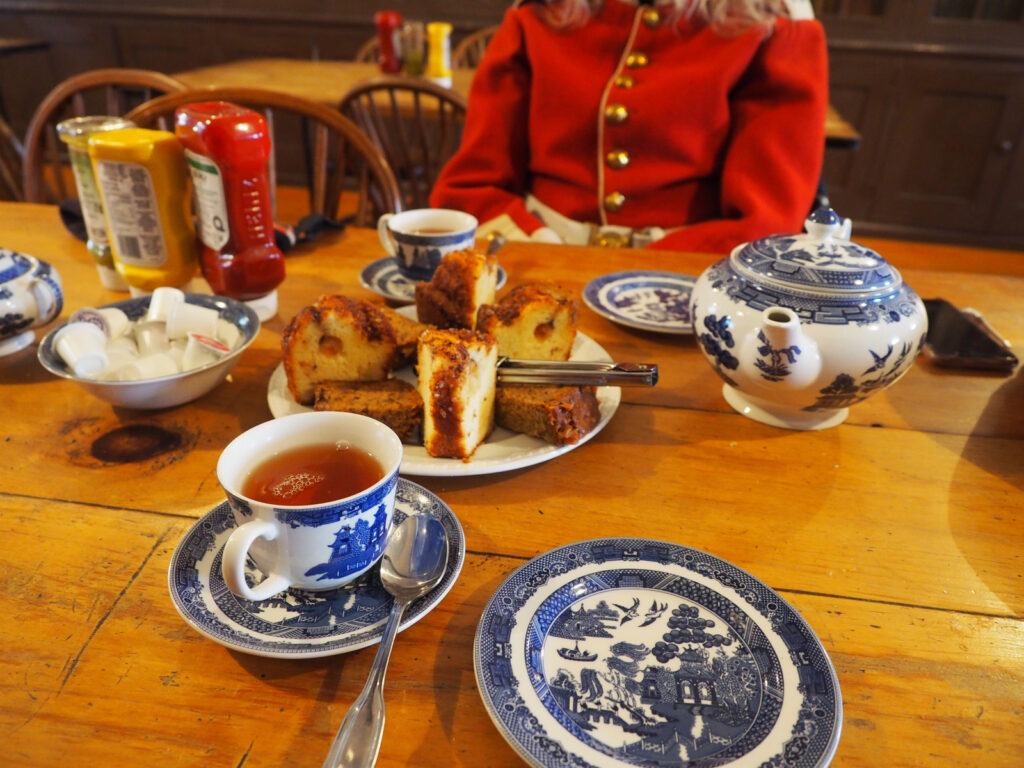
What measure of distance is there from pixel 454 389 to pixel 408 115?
216cm

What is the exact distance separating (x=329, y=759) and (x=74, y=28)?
500 cm

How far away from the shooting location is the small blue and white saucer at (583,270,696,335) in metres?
0.99

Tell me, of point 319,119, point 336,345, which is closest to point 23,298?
point 336,345

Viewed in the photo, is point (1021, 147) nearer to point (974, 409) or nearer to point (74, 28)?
point (974, 409)

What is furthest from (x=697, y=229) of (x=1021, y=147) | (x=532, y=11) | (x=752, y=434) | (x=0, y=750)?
(x=1021, y=147)

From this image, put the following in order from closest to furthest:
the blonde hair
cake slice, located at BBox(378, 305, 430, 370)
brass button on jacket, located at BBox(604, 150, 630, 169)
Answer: cake slice, located at BBox(378, 305, 430, 370)
the blonde hair
brass button on jacket, located at BBox(604, 150, 630, 169)

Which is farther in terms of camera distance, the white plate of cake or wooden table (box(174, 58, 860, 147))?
wooden table (box(174, 58, 860, 147))

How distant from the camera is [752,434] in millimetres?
790

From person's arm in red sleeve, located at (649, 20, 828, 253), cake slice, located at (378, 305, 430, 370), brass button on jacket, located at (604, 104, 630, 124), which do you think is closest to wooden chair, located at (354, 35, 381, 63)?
brass button on jacket, located at (604, 104, 630, 124)

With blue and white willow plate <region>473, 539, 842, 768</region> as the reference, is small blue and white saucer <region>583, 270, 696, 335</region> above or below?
below

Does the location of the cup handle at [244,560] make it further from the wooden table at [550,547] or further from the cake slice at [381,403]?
the cake slice at [381,403]

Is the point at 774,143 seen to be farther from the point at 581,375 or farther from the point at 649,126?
the point at 581,375

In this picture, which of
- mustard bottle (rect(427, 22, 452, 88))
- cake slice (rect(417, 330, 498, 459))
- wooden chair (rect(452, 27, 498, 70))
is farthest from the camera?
wooden chair (rect(452, 27, 498, 70))

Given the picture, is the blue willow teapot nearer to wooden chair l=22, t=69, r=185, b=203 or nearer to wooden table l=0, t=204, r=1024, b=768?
wooden table l=0, t=204, r=1024, b=768
